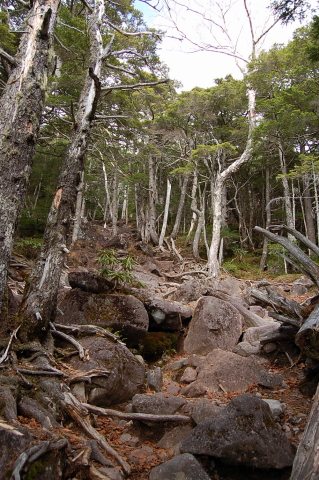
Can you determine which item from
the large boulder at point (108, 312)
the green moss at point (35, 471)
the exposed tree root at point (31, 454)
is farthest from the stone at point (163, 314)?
the green moss at point (35, 471)

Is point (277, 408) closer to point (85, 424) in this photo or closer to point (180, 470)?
point (180, 470)

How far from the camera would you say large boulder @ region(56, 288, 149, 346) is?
6.30 meters

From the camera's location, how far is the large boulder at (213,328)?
7.38 metres

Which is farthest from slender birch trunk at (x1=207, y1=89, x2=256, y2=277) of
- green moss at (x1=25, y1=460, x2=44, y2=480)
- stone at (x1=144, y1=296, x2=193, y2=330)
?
green moss at (x1=25, y1=460, x2=44, y2=480)

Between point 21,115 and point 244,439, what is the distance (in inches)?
193

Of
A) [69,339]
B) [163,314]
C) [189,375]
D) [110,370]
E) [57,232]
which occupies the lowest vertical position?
[189,375]

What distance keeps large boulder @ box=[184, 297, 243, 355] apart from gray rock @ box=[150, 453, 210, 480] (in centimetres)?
429

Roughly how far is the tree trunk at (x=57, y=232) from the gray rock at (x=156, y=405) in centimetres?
183

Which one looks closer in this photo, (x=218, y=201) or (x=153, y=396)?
(x=153, y=396)

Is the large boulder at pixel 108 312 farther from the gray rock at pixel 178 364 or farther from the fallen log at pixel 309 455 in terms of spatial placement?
the fallen log at pixel 309 455

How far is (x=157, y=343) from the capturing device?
719 centimetres

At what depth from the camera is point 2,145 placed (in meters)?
3.94

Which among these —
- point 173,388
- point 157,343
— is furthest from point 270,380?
point 157,343

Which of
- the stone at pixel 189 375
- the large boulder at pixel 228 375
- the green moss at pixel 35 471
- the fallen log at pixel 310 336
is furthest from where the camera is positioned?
the stone at pixel 189 375
